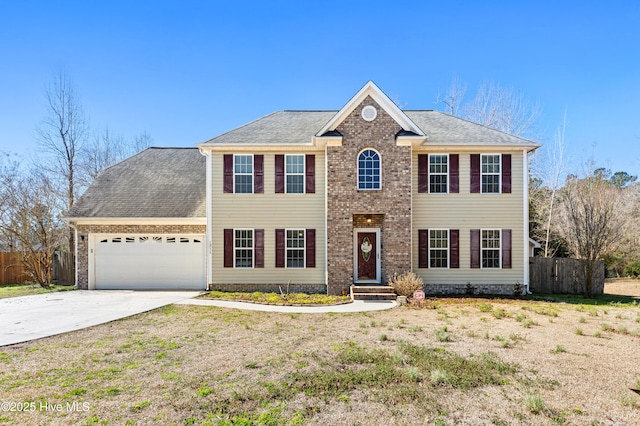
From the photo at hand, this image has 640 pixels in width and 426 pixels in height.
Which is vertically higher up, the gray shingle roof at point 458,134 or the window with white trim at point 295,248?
the gray shingle roof at point 458,134

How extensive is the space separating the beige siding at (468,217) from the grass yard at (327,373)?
5037 mm

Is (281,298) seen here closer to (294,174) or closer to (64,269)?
(294,174)

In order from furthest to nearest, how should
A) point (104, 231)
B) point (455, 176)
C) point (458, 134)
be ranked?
point (104, 231) < point (458, 134) < point (455, 176)

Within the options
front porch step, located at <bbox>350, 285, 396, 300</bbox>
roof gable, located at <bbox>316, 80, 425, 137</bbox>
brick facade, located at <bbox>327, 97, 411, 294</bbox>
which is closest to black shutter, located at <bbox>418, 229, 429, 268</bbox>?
brick facade, located at <bbox>327, 97, 411, 294</bbox>

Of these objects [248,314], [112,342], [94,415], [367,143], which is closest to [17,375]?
[112,342]

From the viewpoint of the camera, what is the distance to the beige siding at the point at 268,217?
46.6 feet

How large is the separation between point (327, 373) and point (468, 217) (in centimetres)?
1101

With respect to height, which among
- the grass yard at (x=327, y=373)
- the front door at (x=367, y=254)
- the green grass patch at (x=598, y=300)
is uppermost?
Answer: the front door at (x=367, y=254)

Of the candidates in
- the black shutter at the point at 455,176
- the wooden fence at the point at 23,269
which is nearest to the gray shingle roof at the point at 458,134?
the black shutter at the point at 455,176

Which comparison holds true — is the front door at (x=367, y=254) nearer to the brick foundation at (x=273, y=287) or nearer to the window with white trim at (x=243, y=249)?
the brick foundation at (x=273, y=287)

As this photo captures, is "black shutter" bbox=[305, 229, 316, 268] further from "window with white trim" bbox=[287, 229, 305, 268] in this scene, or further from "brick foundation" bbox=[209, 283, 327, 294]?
"brick foundation" bbox=[209, 283, 327, 294]

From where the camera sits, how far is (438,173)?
1441 cm

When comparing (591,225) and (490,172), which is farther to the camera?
(490,172)

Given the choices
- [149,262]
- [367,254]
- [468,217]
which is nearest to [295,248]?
[367,254]
